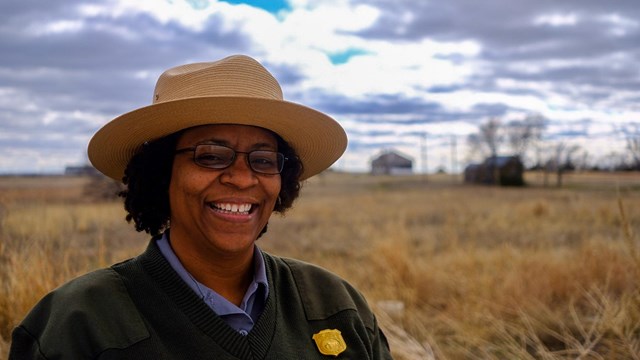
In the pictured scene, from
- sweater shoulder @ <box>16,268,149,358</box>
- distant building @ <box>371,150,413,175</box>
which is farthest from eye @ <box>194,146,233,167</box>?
distant building @ <box>371,150,413,175</box>

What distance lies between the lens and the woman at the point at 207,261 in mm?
1708

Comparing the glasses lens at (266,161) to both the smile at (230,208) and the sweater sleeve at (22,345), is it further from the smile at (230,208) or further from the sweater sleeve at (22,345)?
the sweater sleeve at (22,345)

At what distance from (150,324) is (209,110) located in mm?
669

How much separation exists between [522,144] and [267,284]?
158 feet

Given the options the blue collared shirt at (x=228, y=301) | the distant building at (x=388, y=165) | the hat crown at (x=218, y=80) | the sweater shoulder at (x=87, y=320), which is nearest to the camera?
the sweater shoulder at (x=87, y=320)

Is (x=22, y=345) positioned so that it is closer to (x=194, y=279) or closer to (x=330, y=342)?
(x=194, y=279)

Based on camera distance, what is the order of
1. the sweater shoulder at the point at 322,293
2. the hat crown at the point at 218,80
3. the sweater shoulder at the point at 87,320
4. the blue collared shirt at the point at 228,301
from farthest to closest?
the sweater shoulder at the point at 322,293, the hat crown at the point at 218,80, the blue collared shirt at the point at 228,301, the sweater shoulder at the point at 87,320

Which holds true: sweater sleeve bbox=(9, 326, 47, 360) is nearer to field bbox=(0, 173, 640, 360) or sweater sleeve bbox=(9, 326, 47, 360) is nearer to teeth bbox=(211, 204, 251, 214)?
teeth bbox=(211, 204, 251, 214)

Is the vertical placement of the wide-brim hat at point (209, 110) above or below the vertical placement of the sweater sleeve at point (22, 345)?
above

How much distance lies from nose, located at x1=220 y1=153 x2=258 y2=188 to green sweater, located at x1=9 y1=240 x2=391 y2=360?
1.02ft

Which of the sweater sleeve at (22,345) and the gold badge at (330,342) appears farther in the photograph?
the gold badge at (330,342)

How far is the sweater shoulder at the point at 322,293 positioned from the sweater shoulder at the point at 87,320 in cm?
63

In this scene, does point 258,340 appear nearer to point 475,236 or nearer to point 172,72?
point 172,72

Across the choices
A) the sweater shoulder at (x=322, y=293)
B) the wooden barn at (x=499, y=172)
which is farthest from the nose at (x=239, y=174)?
the wooden barn at (x=499, y=172)
